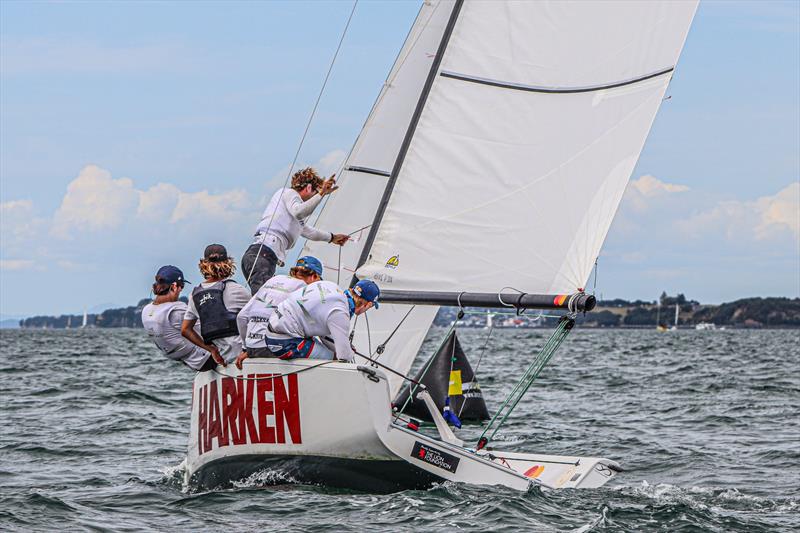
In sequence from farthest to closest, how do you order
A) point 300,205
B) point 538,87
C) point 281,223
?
point 281,223, point 300,205, point 538,87

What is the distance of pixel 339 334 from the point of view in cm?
733

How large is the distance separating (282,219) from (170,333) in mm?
1314

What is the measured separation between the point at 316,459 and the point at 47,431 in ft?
19.1

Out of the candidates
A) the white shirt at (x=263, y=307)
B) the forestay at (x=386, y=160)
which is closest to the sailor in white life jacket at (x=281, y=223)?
the forestay at (x=386, y=160)

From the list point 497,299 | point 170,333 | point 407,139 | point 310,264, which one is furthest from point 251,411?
point 407,139

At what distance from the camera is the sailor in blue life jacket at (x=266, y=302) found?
25.1 ft

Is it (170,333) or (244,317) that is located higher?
(244,317)

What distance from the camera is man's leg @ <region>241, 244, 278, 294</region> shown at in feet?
29.1

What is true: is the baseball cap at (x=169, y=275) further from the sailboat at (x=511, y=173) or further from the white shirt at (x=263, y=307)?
the white shirt at (x=263, y=307)

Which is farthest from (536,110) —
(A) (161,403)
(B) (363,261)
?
(A) (161,403)

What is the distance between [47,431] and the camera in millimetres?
12148

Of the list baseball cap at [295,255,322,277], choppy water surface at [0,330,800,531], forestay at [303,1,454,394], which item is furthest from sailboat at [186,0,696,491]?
forestay at [303,1,454,394]

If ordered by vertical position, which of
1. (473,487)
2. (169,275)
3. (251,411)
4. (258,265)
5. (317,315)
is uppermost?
(258,265)

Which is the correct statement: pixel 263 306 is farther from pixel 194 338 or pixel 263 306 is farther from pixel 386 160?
pixel 386 160
